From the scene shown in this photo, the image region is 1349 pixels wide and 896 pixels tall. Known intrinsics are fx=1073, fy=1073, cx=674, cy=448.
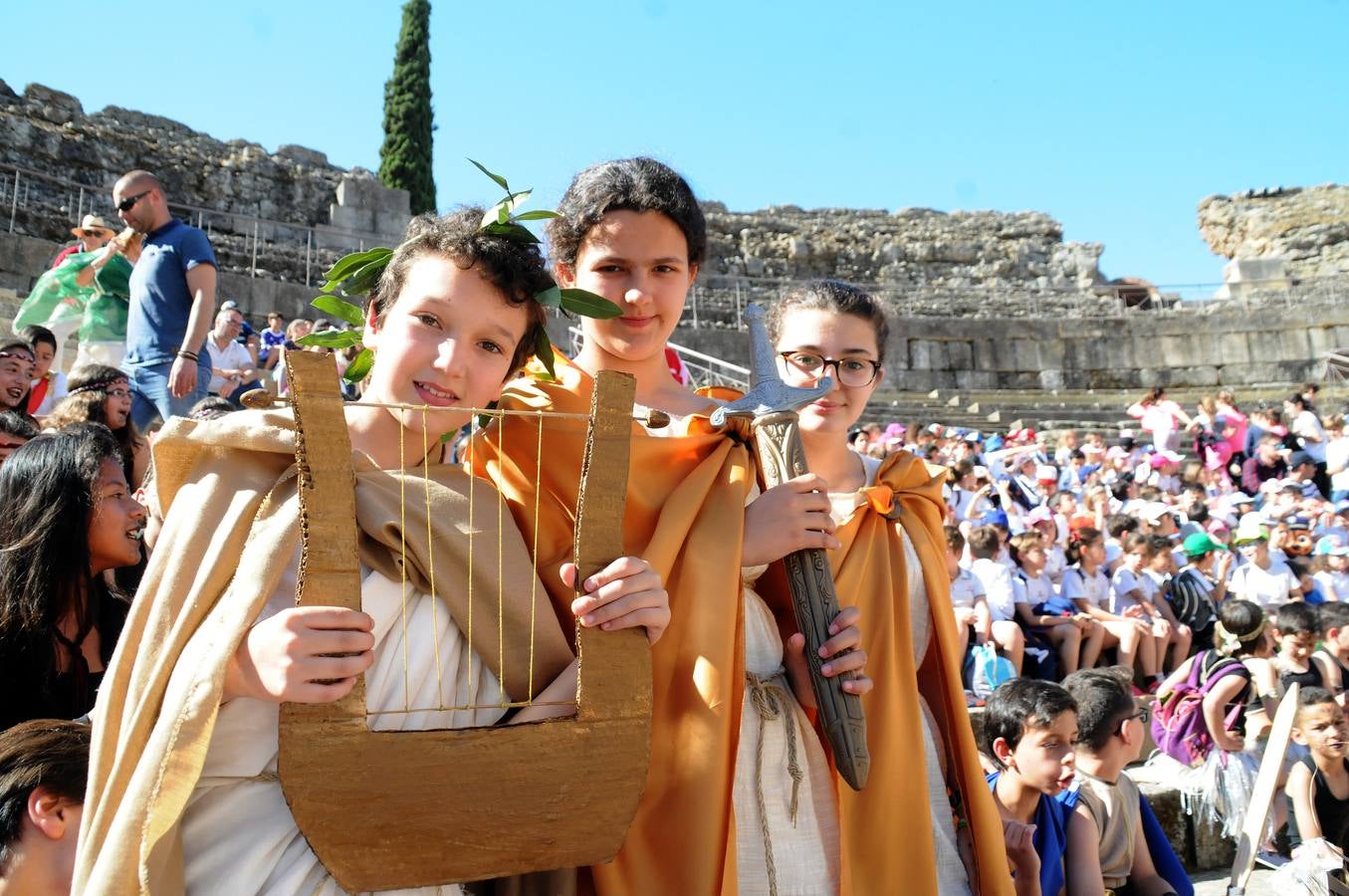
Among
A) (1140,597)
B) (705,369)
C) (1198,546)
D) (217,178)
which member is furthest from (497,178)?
(217,178)

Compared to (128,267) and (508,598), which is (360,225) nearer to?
(128,267)

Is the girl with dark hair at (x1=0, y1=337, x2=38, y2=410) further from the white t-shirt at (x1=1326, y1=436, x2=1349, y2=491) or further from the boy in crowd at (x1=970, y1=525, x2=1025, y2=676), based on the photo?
the white t-shirt at (x1=1326, y1=436, x2=1349, y2=491)

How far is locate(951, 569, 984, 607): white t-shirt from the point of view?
19.2 ft

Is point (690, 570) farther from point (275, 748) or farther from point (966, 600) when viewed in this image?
point (966, 600)

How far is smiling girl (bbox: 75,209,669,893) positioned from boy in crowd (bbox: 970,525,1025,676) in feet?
14.8

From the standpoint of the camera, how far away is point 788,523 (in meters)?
1.77

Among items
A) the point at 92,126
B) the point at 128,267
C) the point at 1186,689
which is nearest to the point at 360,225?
the point at 92,126

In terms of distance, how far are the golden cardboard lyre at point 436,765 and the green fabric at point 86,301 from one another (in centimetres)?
542

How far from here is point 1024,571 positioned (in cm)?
656

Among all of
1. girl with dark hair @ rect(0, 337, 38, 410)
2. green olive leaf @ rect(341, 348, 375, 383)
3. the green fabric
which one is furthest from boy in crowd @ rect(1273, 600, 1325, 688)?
the green fabric

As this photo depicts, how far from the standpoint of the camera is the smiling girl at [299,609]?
1283 millimetres

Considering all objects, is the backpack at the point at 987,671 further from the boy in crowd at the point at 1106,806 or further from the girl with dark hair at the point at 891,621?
the girl with dark hair at the point at 891,621

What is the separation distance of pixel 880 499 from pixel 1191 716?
3.76 metres

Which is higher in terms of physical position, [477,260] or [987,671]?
[477,260]
